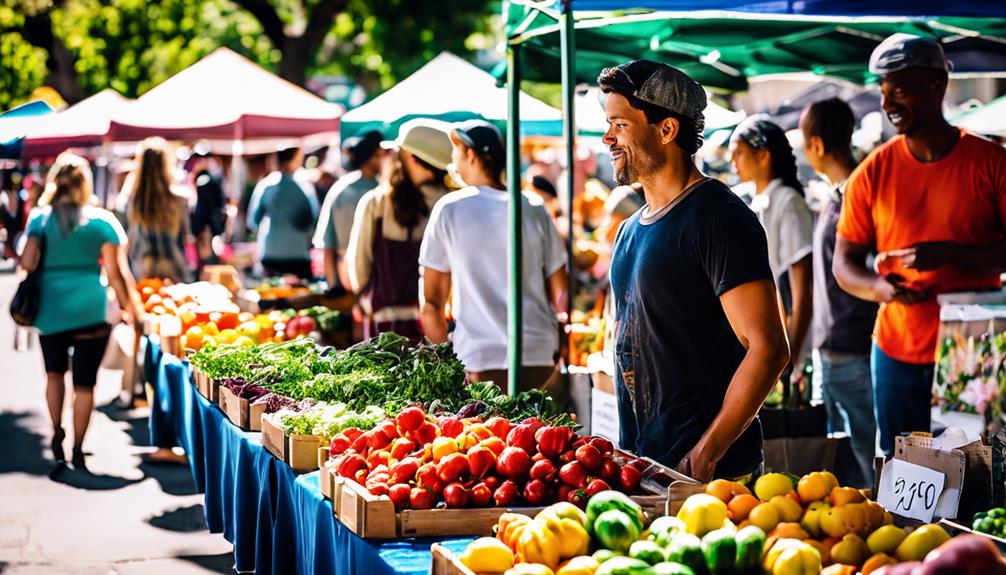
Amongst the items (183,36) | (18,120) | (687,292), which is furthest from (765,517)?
(183,36)

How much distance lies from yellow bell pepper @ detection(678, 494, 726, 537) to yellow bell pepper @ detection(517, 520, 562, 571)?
31 cm

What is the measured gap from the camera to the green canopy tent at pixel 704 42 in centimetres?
604

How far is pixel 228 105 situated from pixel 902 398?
872cm

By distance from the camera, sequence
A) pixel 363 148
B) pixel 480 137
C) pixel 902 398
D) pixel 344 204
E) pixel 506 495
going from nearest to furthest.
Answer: pixel 506 495, pixel 902 398, pixel 480 137, pixel 344 204, pixel 363 148

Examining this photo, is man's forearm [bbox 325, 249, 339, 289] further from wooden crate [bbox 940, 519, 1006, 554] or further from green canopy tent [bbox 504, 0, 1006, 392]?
wooden crate [bbox 940, 519, 1006, 554]

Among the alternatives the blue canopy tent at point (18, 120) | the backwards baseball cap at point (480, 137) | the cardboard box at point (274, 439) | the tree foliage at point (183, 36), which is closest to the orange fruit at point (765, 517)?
the cardboard box at point (274, 439)

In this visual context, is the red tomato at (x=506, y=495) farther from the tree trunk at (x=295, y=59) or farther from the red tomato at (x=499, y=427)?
the tree trunk at (x=295, y=59)

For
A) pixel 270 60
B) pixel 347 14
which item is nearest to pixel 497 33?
pixel 270 60

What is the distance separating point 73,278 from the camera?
9.06 meters

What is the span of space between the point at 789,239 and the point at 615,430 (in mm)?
1315

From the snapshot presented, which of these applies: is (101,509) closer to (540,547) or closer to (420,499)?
(420,499)

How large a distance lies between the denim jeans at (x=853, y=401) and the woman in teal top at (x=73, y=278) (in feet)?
16.8

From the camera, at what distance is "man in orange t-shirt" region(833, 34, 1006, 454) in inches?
207

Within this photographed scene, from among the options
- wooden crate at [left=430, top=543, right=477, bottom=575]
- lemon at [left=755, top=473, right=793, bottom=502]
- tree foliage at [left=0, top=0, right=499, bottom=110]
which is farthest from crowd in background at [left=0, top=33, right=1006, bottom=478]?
tree foliage at [left=0, top=0, right=499, bottom=110]
